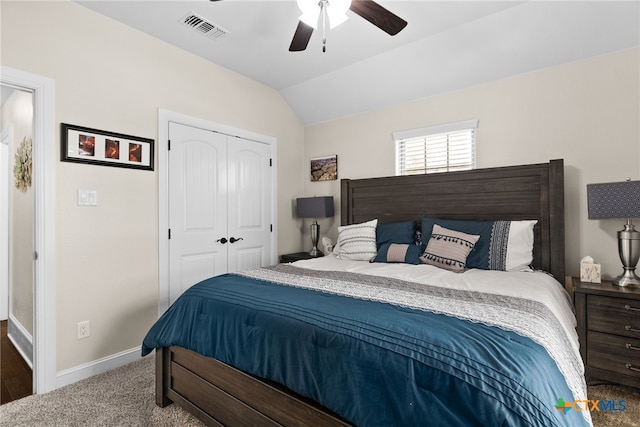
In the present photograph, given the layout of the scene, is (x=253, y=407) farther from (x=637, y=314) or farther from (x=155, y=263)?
(x=637, y=314)

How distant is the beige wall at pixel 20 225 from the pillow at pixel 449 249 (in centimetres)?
337

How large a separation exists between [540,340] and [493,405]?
1.32 feet

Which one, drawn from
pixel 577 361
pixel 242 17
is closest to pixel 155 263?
pixel 242 17

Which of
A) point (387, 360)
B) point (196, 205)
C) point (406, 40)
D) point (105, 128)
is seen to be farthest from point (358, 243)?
point (105, 128)

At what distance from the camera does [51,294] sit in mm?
2277

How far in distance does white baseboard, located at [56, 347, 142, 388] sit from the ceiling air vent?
104 inches

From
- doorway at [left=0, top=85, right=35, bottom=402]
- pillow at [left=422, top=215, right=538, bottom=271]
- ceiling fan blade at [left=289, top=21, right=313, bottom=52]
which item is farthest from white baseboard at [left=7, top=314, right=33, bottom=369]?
pillow at [left=422, top=215, right=538, bottom=271]

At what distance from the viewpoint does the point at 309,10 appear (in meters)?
1.92

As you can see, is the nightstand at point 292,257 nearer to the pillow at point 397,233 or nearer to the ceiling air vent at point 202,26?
the pillow at point 397,233

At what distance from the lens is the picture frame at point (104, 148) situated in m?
2.36

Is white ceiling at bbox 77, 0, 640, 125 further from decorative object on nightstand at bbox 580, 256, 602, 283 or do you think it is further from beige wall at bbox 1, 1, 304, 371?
decorative object on nightstand at bbox 580, 256, 602, 283

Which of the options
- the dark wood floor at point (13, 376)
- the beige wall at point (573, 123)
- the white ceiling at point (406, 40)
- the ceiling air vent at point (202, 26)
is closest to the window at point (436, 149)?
the beige wall at point (573, 123)

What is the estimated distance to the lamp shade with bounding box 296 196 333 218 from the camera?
3.87 meters

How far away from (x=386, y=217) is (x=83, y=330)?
9.17ft
